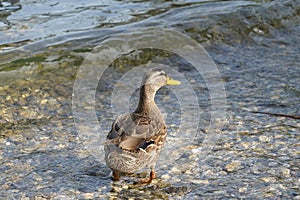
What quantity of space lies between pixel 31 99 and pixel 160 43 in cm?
333

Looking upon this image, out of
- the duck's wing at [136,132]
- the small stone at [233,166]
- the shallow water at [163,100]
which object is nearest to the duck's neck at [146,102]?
the duck's wing at [136,132]

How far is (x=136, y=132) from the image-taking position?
550 cm

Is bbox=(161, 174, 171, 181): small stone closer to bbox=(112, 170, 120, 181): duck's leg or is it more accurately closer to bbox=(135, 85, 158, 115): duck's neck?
bbox=(112, 170, 120, 181): duck's leg

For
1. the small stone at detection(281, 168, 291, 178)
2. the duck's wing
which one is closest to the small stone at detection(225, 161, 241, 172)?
the small stone at detection(281, 168, 291, 178)

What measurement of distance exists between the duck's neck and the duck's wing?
21 centimetres

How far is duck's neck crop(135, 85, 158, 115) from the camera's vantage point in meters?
6.12

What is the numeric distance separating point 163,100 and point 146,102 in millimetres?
2204

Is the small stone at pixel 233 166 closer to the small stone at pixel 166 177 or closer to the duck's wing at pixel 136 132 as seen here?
the small stone at pixel 166 177

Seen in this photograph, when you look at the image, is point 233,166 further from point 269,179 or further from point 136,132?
point 136,132

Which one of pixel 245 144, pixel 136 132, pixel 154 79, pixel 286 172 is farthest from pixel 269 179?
pixel 154 79

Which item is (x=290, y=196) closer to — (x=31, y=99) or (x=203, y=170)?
(x=203, y=170)

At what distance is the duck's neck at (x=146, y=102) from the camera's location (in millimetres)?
6125

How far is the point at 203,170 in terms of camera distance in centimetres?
613

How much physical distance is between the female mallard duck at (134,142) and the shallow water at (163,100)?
0.34 metres
